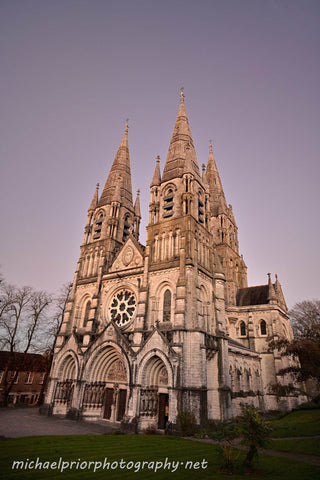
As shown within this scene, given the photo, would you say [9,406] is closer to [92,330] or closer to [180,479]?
[92,330]

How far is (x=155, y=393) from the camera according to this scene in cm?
2292

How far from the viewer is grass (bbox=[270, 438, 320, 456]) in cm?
1416

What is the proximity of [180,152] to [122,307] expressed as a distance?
19475 mm

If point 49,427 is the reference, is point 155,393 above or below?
above

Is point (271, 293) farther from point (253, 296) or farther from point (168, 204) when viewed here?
point (168, 204)

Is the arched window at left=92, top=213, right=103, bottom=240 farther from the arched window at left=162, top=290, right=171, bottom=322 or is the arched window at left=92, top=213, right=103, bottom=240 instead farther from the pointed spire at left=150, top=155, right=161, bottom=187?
the arched window at left=162, top=290, right=171, bottom=322

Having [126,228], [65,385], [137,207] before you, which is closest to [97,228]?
[126,228]

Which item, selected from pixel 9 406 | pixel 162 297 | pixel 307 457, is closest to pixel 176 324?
pixel 162 297

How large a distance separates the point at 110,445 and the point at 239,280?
38739 millimetres

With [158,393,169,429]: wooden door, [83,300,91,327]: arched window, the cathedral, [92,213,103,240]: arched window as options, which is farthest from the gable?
[158,393,169,429]: wooden door

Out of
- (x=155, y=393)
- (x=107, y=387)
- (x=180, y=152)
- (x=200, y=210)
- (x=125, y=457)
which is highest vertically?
(x=180, y=152)

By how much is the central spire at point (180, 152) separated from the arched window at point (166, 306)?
533 inches

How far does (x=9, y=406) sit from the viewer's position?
32.2 metres

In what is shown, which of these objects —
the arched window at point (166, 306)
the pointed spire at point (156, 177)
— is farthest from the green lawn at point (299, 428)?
the pointed spire at point (156, 177)
